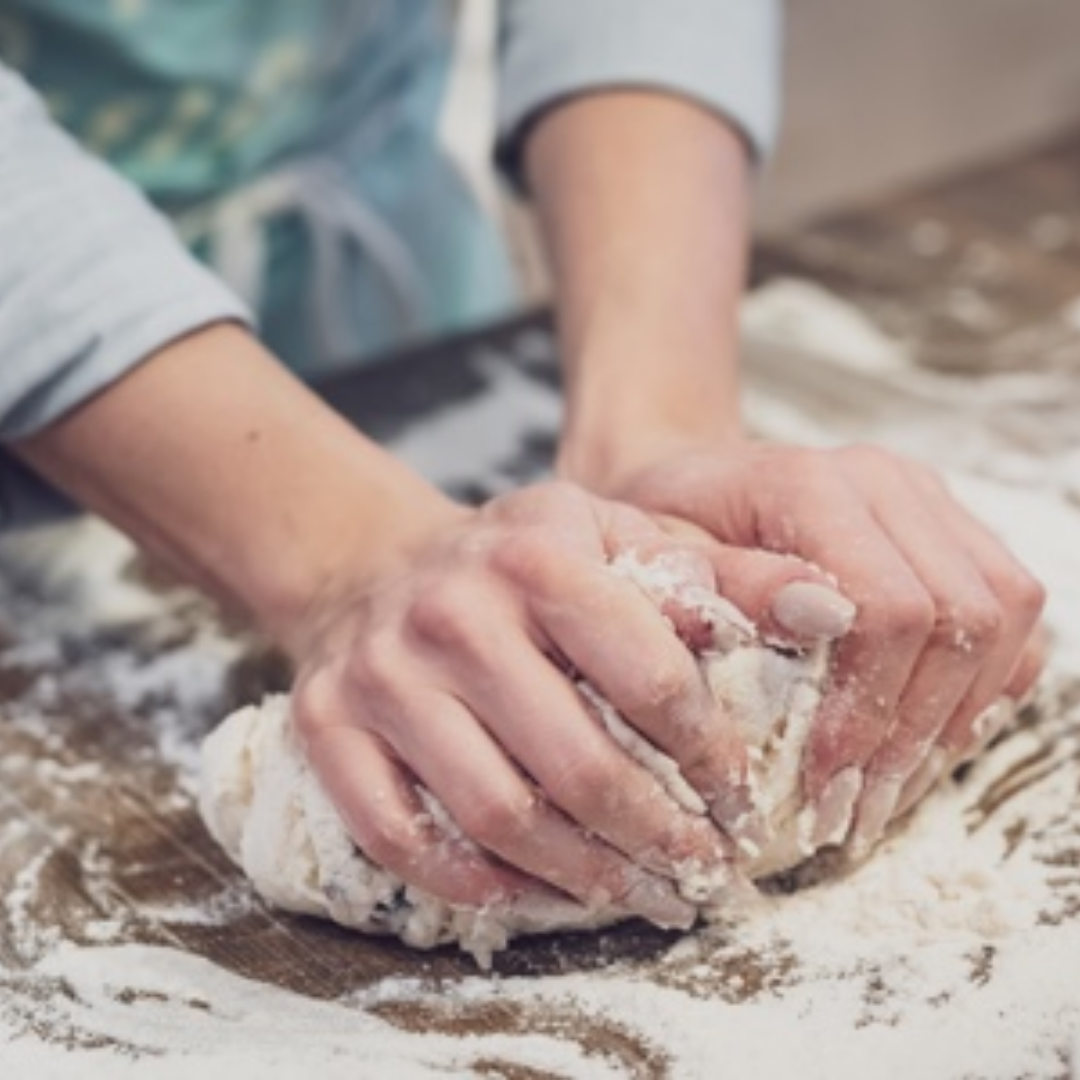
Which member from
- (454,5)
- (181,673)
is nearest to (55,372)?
(181,673)

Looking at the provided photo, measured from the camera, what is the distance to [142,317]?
812mm

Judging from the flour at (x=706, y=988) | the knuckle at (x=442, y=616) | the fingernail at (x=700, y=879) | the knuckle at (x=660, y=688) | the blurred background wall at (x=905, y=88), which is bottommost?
the blurred background wall at (x=905, y=88)

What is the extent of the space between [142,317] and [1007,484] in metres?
0.42

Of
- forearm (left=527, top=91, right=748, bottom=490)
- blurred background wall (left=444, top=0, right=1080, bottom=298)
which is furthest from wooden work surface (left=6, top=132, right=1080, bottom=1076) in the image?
blurred background wall (left=444, top=0, right=1080, bottom=298)

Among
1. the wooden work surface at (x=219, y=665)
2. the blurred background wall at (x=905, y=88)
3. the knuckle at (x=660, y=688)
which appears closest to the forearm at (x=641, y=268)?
the wooden work surface at (x=219, y=665)

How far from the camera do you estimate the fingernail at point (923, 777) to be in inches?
30.3

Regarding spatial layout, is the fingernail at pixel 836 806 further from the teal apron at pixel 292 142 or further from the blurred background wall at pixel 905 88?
the blurred background wall at pixel 905 88

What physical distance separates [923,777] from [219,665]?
299 mm

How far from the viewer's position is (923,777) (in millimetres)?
774

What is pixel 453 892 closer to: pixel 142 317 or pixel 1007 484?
pixel 142 317

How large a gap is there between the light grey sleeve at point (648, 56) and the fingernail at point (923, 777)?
383mm

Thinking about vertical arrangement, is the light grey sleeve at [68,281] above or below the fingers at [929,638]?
above

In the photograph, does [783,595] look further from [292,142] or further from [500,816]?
[292,142]

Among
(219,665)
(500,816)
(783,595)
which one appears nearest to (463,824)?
(500,816)
